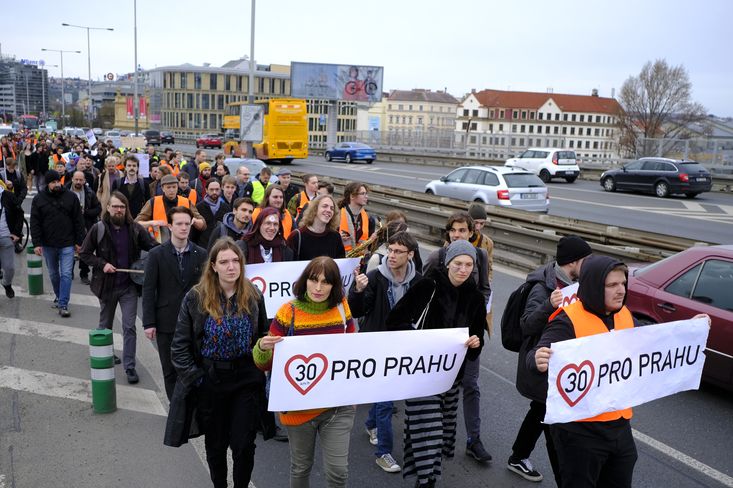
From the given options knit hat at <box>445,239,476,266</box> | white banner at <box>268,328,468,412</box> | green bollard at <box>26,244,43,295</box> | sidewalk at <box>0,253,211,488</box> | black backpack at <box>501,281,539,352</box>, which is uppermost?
knit hat at <box>445,239,476,266</box>

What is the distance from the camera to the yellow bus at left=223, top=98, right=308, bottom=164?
4494 centimetres

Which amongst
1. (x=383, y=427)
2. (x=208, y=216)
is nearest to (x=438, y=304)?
(x=383, y=427)

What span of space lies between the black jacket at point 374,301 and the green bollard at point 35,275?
271 inches

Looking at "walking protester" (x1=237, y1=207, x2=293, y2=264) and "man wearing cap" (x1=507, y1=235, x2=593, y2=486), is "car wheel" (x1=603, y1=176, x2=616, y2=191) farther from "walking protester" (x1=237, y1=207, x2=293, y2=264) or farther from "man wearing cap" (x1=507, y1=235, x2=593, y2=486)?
"man wearing cap" (x1=507, y1=235, x2=593, y2=486)

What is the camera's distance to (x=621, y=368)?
3.90 meters

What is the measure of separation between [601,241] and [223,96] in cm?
14061

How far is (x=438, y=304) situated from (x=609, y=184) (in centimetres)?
2806

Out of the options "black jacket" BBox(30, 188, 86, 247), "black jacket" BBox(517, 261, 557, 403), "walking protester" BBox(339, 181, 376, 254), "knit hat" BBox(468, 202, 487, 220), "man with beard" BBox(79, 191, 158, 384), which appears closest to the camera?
"black jacket" BBox(517, 261, 557, 403)

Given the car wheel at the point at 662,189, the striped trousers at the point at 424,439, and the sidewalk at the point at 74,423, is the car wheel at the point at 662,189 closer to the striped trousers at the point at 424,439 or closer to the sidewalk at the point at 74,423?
the sidewalk at the point at 74,423

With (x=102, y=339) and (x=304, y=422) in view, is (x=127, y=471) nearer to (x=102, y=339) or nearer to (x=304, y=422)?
(x=102, y=339)

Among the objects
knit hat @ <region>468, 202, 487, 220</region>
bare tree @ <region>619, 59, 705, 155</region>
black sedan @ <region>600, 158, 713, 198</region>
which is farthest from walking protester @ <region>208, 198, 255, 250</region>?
bare tree @ <region>619, 59, 705, 155</region>

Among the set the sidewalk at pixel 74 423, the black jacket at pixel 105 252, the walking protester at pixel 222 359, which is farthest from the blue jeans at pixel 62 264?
the walking protester at pixel 222 359

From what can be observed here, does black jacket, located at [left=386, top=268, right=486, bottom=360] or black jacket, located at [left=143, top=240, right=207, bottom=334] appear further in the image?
Answer: black jacket, located at [left=143, top=240, right=207, bottom=334]

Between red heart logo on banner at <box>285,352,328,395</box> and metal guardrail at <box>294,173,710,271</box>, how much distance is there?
26.4 feet
